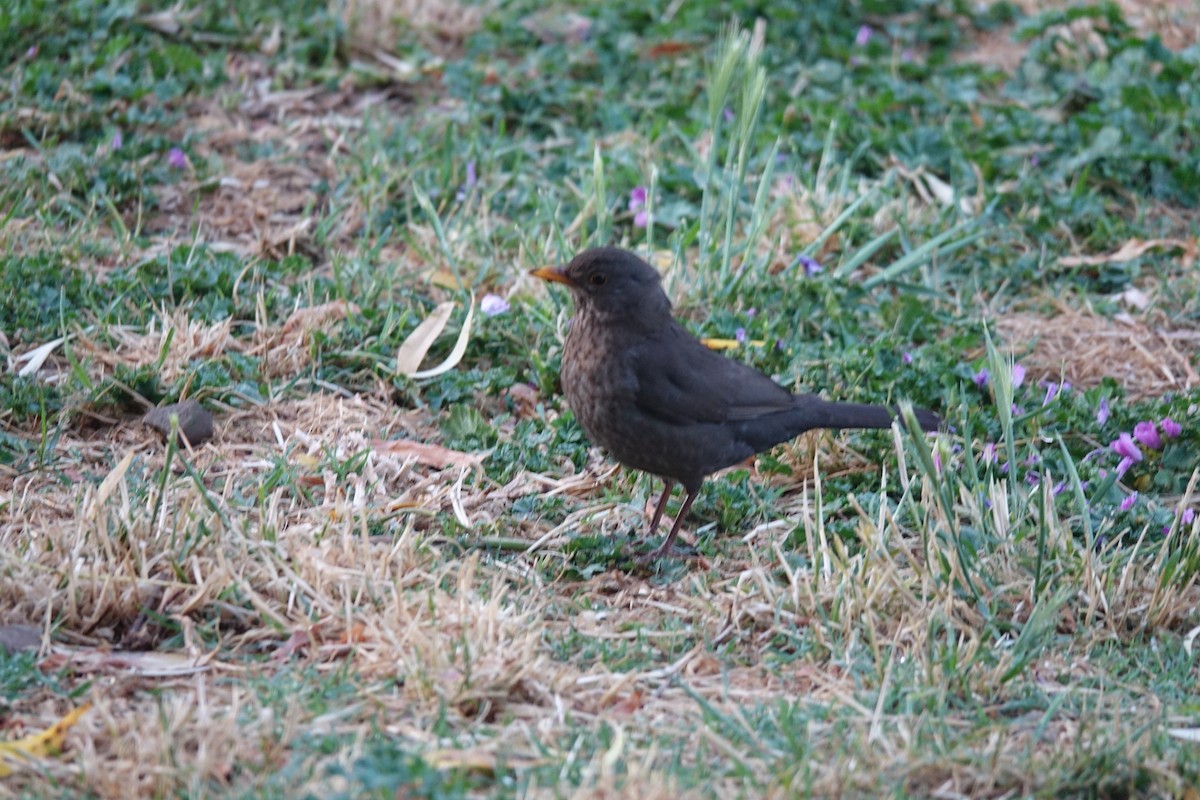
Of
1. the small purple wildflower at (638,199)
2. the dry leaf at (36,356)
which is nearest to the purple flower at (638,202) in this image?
the small purple wildflower at (638,199)

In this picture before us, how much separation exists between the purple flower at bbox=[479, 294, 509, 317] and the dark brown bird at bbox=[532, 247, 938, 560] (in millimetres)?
724

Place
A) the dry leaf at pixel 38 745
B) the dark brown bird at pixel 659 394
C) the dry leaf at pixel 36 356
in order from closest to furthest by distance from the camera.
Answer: the dry leaf at pixel 38 745
the dark brown bird at pixel 659 394
the dry leaf at pixel 36 356

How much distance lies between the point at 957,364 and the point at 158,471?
9.28 ft

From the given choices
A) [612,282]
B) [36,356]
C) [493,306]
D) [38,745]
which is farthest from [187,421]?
[38,745]

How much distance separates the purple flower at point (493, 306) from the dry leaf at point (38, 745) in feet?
8.32

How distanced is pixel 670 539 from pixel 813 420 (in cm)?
61

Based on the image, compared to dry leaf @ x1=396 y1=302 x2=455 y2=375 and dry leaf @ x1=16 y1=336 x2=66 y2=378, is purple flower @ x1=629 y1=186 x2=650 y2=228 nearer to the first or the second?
dry leaf @ x1=396 y1=302 x2=455 y2=375

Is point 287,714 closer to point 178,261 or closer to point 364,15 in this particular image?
point 178,261

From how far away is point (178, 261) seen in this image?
5598mm

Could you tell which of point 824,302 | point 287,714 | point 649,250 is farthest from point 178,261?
point 287,714

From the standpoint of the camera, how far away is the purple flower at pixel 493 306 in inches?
213

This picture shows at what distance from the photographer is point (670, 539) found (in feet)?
14.4

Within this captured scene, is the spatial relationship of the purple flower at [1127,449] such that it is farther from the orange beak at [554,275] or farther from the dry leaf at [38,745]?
the dry leaf at [38,745]

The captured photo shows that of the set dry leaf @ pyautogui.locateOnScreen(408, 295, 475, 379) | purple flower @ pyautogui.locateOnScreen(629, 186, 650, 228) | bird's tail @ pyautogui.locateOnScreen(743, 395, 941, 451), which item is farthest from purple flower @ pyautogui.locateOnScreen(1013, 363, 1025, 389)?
dry leaf @ pyautogui.locateOnScreen(408, 295, 475, 379)
